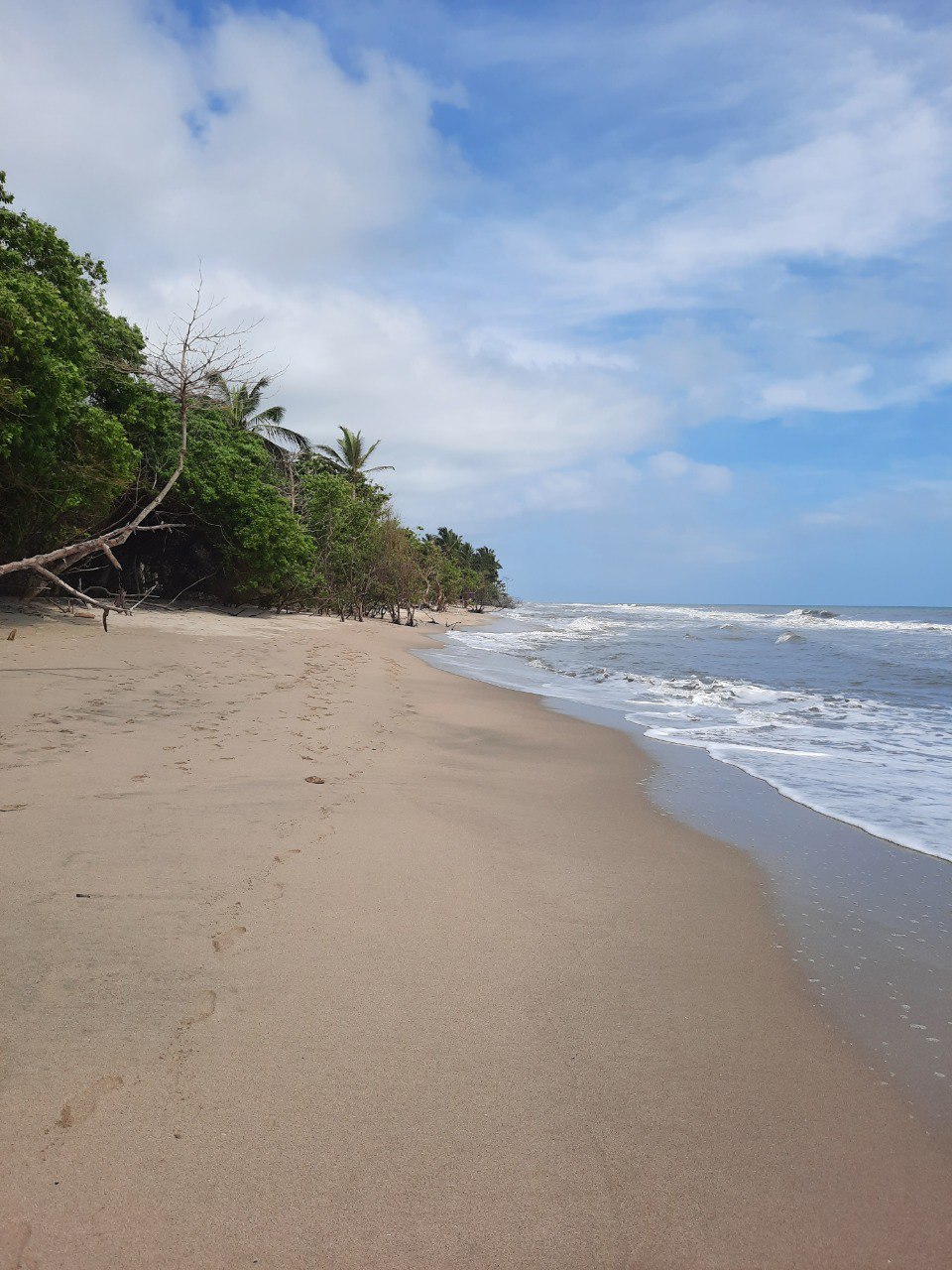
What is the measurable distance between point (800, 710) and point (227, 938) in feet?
34.4

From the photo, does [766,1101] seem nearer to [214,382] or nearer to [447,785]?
[447,785]

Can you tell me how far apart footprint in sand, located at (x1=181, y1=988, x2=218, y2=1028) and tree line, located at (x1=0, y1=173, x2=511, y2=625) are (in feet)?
23.2

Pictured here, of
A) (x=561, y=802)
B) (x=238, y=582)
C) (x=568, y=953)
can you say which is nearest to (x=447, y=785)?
(x=561, y=802)

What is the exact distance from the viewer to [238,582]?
874 inches

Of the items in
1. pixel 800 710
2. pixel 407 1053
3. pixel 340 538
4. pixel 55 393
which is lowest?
pixel 407 1053

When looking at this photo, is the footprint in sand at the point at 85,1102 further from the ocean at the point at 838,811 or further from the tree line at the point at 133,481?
the tree line at the point at 133,481

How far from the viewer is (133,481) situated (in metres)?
16.8

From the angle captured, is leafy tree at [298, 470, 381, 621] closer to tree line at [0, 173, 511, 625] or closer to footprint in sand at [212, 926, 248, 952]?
tree line at [0, 173, 511, 625]

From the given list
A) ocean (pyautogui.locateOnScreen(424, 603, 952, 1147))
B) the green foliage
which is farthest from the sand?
the green foliage

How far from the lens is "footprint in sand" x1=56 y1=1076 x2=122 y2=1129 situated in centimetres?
182

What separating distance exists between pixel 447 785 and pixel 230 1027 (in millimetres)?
3260

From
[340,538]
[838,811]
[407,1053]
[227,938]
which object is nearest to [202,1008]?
[227,938]

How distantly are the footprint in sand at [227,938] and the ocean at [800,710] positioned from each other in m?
4.41

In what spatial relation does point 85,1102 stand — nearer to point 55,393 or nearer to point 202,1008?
point 202,1008
